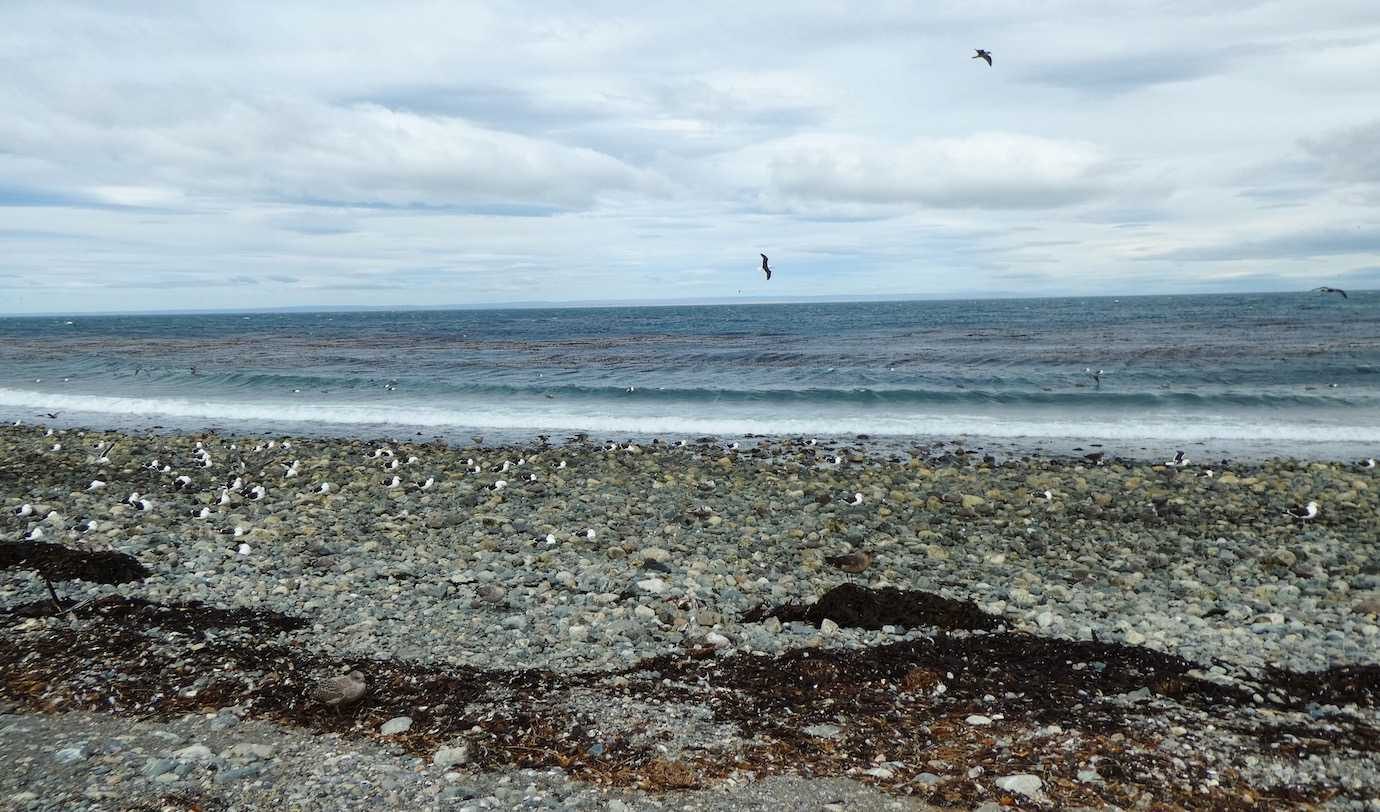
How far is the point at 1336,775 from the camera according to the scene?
5.34 meters

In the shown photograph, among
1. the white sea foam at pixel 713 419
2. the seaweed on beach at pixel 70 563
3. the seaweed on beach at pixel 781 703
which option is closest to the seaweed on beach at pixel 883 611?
the seaweed on beach at pixel 781 703

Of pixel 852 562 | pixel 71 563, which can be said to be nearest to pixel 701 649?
pixel 852 562

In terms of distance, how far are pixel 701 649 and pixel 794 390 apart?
2289 cm

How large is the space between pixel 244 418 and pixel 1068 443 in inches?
938

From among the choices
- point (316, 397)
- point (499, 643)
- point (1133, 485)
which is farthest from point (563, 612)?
point (316, 397)

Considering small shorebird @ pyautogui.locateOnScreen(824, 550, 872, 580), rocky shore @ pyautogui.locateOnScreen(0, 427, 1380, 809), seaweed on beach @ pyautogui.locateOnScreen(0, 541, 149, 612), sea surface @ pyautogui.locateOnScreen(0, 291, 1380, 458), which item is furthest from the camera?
sea surface @ pyautogui.locateOnScreen(0, 291, 1380, 458)

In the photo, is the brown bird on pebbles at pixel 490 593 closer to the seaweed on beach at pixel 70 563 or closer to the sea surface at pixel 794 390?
the seaweed on beach at pixel 70 563

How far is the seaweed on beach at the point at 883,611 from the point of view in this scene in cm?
808

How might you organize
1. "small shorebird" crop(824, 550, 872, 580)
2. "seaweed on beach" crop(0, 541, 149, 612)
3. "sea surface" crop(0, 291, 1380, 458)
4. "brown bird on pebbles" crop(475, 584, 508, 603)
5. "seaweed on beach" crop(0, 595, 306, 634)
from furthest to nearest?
1. "sea surface" crop(0, 291, 1380, 458)
2. "small shorebird" crop(824, 550, 872, 580)
3. "seaweed on beach" crop(0, 541, 149, 612)
4. "brown bird on pebbles" crop(475, 584, 508, 603)
5. "seaweed on beach" crop(0, 595, 306, 634)

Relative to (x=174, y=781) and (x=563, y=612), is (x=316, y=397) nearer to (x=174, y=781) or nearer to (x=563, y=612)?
(x=563, y=612)

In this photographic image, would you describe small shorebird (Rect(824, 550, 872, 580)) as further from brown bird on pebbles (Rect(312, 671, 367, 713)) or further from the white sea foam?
the white sea foam

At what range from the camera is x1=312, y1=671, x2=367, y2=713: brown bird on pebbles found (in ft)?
20.8

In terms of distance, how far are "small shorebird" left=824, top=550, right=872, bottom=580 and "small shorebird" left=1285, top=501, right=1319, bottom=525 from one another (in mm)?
6912

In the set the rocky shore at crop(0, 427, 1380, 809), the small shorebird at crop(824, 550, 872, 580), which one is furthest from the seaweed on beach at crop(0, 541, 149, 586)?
the small shorebird at crop(824, 550, 872, 580)
